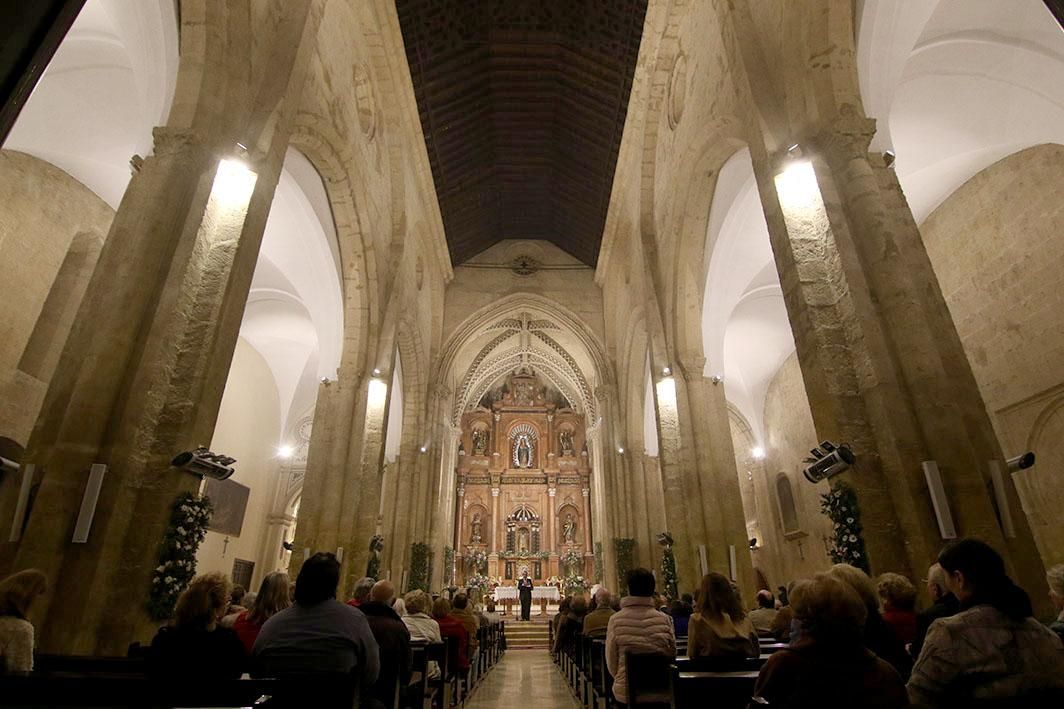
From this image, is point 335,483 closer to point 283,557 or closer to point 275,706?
point 275,706

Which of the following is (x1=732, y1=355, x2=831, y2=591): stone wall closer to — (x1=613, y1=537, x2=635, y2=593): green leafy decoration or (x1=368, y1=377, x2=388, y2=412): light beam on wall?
(x1=613, y1=537, x2=635, y2=593): green leafy decoration

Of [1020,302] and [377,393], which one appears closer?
[1020,302]

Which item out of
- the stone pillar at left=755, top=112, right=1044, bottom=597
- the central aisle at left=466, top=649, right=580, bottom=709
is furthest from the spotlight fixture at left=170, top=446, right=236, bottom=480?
the stone pillar at left=755, top=112, right=1044, bottom=597

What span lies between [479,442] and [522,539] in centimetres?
541

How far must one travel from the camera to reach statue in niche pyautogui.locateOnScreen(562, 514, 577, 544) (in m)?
26.9

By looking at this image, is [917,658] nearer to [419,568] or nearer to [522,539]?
[419,568]

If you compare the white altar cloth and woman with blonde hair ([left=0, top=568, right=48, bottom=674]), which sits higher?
the white altar cloth

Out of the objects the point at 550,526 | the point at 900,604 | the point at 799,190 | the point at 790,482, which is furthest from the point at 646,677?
the point at 550,526

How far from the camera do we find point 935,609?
8.62ft

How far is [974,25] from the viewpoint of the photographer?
7.29 m

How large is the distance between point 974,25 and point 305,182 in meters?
10.1

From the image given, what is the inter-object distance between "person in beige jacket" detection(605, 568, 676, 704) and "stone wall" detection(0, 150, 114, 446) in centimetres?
915

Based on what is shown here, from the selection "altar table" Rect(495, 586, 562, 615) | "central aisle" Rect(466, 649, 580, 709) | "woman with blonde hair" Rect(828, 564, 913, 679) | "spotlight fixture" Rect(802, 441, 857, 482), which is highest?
"spotlight fixture" Rect(802, 441, 857, 482)

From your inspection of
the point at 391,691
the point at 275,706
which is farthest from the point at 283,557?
the point at 275,706
